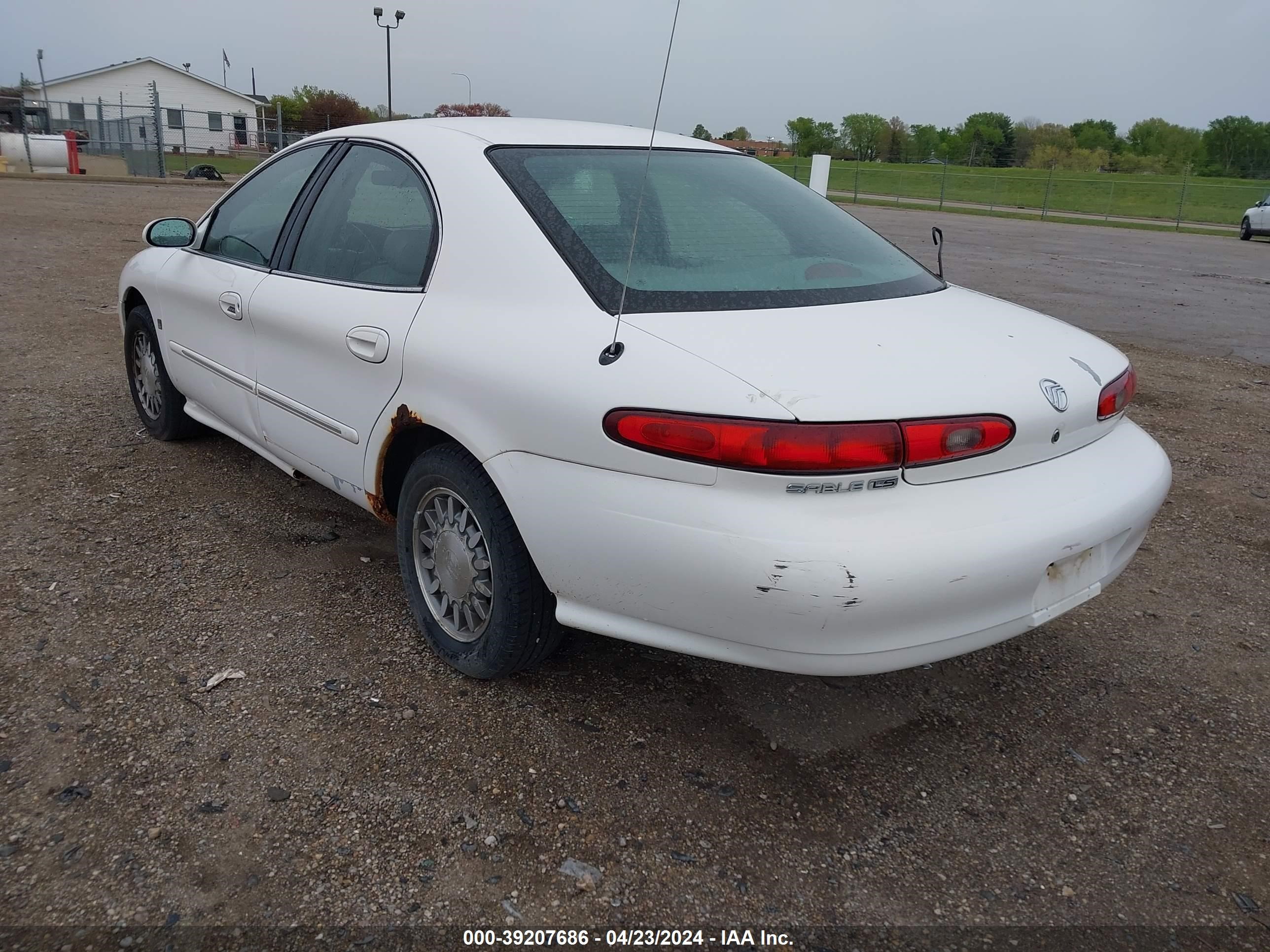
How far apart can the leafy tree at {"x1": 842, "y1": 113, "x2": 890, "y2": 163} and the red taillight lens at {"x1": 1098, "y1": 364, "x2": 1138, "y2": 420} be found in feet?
244

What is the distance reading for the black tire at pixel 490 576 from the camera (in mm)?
2645

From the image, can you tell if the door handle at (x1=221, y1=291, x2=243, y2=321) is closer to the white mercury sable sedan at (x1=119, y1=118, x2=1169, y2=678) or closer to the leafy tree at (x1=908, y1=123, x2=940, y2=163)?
the white mercury sable sedan at (x1=119, y1=118, x2=1169, y2=678)

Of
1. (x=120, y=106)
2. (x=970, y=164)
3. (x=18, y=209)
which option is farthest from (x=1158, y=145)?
(x=18, y=209)

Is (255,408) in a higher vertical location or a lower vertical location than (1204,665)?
higher

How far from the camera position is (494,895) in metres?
2.16

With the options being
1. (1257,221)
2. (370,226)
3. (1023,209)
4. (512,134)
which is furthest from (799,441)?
(1023,209)

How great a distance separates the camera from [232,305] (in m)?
3.73

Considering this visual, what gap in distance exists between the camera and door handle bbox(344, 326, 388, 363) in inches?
115

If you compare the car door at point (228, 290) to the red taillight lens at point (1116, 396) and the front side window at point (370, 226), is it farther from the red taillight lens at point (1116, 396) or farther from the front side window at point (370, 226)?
the red taillight lens at point (1116, 396)

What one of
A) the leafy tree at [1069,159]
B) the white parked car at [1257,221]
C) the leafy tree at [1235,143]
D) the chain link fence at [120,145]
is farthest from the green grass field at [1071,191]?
the leafy tree at [1235,143]

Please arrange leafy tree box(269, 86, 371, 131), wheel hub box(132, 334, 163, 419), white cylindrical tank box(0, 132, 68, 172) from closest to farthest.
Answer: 1. wheel hub box(132, 334, 163, 419)
2. white cylindrical tank box(0, 132, 68, 172)
3. leafy tree box(269, 86, 371, 131)

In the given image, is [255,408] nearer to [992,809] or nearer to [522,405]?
[522,405]

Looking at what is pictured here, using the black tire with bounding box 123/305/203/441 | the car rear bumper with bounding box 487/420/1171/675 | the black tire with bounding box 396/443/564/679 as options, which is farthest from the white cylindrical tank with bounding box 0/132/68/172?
the car rear bumper with bounding box 487/420/1171/675

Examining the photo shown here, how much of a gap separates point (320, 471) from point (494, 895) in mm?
1744
